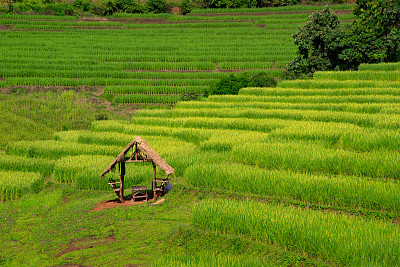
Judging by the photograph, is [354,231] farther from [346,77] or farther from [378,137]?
[346,77]

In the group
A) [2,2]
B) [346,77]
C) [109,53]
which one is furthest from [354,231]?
→ [2,2]

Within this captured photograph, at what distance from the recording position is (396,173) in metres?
10.2

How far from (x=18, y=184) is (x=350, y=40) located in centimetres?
2071

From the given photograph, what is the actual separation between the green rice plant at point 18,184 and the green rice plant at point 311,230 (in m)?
6.27

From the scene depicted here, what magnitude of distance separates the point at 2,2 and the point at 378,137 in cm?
5130

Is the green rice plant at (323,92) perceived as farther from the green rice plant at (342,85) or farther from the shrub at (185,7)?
the shrub at (185,7)

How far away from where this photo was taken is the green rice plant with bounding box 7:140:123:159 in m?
15.2

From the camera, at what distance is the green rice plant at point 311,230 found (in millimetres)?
6184

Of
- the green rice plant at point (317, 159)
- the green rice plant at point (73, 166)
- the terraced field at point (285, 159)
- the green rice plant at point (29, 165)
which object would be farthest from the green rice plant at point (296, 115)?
the green rice plant at point (29, 165)

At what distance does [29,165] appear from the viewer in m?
14.1

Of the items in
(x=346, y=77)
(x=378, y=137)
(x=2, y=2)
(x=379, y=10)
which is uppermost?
(x=2, y=2)

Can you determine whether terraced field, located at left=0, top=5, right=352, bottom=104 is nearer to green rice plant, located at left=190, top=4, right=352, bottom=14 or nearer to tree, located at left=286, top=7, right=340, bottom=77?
green rice plant, located at left=190, top=4, right=352, bottom=14

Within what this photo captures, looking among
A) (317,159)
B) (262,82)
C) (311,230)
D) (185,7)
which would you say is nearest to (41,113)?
(262,82)

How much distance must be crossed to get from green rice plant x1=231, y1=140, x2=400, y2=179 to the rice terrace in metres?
0.04
